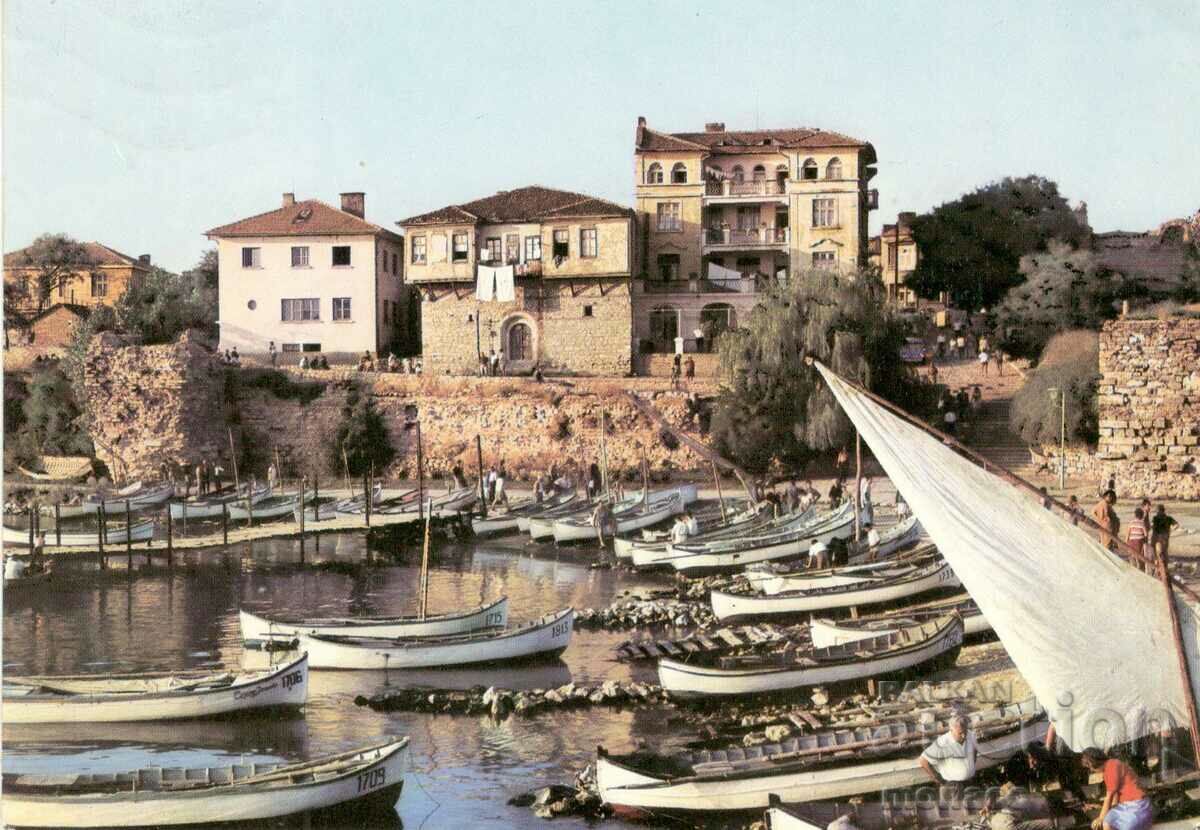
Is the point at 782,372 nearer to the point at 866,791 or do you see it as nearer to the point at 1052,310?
the point at 1052,310

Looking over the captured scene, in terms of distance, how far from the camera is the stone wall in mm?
34688

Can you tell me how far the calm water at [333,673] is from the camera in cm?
1886

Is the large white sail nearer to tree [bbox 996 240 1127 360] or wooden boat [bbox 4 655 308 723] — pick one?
wooden boat [bbox 4 655 308 723]

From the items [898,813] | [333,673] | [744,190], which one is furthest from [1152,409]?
[744,190]

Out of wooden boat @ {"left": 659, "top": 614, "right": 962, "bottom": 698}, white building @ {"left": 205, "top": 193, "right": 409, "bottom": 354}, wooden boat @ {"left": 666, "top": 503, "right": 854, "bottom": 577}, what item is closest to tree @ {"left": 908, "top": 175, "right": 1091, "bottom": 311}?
white building @ {"left": 205, "top": 193, "right": 409, "bottom": 354}

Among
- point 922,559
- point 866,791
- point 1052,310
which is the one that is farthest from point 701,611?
point 1052,310

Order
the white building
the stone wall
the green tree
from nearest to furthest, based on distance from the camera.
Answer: the stone wall, the green tree, the white building

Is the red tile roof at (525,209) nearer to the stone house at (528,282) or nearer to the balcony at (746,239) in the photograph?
the stone house at (528,282)

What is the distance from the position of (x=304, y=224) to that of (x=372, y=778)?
43.6 meters

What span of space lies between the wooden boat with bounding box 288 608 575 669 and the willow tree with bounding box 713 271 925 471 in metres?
20.0

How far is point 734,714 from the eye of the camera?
20.3 metres

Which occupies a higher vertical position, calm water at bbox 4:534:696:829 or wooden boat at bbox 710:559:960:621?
wooden boat at bbox 710:559:960:621

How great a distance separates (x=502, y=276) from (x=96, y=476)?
15.6 meters

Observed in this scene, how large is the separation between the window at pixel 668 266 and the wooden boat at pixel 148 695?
3669 cm
